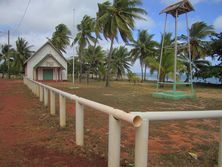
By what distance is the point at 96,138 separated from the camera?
5.73 m

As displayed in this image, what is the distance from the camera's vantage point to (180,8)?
16.4 m

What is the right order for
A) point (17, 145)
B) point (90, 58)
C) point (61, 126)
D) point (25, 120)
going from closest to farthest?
point (17, 145) < point (61, 126) < point (25, 120) < point (90, 58)

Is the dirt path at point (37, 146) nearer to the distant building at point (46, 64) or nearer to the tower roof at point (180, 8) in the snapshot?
the tower roof at point (180, 8)

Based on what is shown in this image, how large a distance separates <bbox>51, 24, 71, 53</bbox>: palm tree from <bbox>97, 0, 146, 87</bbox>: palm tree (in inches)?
856

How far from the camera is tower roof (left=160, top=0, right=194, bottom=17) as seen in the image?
16.1 metres

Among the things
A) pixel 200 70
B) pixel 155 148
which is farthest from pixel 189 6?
pixel 200 70

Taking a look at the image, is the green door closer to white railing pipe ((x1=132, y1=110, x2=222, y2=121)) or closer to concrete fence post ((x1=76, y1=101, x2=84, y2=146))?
concrete fence post ((x1=76, y1=101, x2=84, y2=146))

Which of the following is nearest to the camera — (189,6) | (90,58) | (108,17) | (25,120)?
(25,120)

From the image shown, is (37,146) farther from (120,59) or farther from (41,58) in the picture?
(120,59)

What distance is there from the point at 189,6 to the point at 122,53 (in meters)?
38.3

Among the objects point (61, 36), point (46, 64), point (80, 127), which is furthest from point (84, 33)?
point (80, 127)

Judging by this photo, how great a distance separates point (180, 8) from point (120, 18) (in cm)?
1263

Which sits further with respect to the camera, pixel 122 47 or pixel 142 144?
pixel 122 47

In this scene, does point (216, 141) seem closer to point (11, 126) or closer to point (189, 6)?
point (11, 126)
